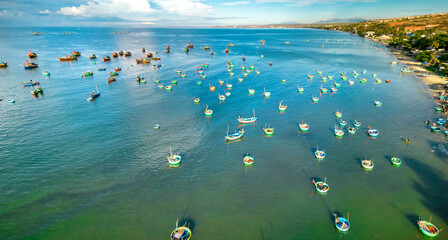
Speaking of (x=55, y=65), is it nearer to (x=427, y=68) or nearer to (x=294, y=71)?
(x=294, y=71)

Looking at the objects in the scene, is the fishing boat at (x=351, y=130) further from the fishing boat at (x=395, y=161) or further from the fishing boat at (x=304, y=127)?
the fishing boat at (x=395, y=161)

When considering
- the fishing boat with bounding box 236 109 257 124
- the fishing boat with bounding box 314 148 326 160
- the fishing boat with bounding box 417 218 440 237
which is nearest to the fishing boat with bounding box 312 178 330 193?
the fishing boat with bounding box 314 148 326 160

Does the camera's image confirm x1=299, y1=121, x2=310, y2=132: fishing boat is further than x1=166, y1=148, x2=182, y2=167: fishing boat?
Yes

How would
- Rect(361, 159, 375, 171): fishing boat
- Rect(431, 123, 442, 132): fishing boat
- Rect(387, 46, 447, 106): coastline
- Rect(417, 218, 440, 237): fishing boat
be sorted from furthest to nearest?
Rect(387, 46, 447, 106): coastline < Rect(431, 123, 442, 132): fishing boat < Rect(361, 159, 375, 171): fishing boat < Rect(417, 218, 440, 237): fishing boat

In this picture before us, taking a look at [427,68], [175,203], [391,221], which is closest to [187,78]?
[175,203]

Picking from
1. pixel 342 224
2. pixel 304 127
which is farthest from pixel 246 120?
pixel 342 224

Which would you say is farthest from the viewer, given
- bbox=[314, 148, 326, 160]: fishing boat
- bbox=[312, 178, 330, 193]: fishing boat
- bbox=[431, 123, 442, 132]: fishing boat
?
bbox=[431, 123, 442, 132]: fishing boat

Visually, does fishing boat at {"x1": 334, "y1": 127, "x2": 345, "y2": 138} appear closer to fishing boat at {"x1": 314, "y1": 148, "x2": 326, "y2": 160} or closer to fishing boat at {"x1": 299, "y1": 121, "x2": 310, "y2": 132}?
fishing boat at {"x1": 299, "y1": 121, "x2": 310, "y2": 132}

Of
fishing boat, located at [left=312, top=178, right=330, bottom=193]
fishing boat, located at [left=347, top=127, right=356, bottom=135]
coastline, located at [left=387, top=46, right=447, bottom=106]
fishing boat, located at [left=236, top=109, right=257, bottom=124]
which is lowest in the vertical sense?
fishing boat, located at [left=312, top=178, right=330, bottom=193]
